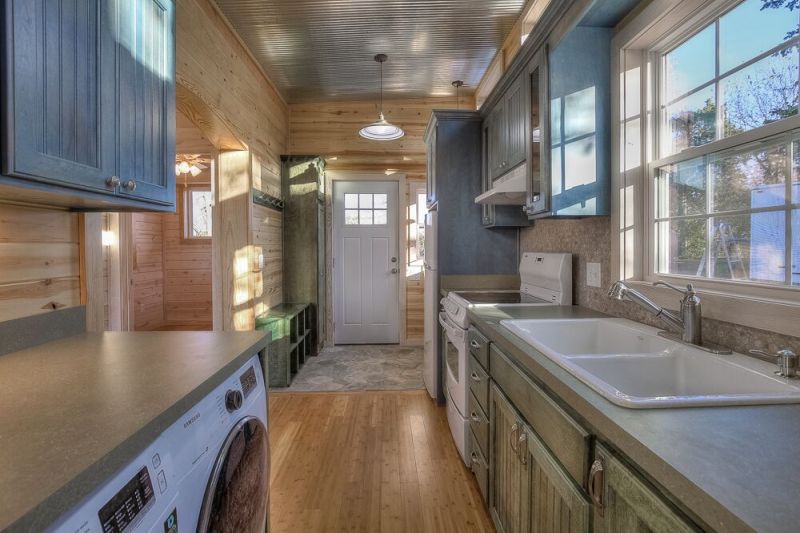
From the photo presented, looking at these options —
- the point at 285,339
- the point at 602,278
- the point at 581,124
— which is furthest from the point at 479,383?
the point at 285,339

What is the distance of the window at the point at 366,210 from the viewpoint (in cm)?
488

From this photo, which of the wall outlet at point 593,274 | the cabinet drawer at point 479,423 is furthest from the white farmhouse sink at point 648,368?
the cabinet drawer at point 479,423

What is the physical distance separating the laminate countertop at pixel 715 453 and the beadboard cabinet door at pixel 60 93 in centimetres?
130

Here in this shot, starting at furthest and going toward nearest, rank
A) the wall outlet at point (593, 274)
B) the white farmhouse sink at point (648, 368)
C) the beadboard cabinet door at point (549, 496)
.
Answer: the wall outlet at point (593, 274)
the beadboard cabinet door at point (549, 496)
the white farmhouse sink at point (648, 368)

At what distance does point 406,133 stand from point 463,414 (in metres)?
3.04

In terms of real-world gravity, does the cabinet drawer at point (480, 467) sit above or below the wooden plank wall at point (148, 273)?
below

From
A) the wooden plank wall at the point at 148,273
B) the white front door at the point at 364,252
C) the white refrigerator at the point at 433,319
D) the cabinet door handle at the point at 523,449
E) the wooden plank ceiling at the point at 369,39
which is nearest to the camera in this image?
the cabinet door handle at the point at 523,449

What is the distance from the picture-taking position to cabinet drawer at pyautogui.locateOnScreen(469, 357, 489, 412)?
1769 millimetres

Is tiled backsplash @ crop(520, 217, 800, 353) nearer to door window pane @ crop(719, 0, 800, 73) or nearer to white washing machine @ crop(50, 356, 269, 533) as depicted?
door window pane @ crop(719, 0, 800, 73)

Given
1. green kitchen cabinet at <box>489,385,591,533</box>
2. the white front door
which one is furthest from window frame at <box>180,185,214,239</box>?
green kitchen cabinet at <box>489,385,591,533</box>

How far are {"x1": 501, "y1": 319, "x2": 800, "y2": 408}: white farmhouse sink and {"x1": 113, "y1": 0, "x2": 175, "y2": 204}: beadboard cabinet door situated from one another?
1.35 metres

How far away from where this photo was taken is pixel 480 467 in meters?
1.90

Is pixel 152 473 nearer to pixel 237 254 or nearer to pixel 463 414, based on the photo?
pixel 463 414

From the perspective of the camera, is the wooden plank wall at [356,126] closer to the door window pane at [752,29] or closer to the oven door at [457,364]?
the oven door at [457,364]
